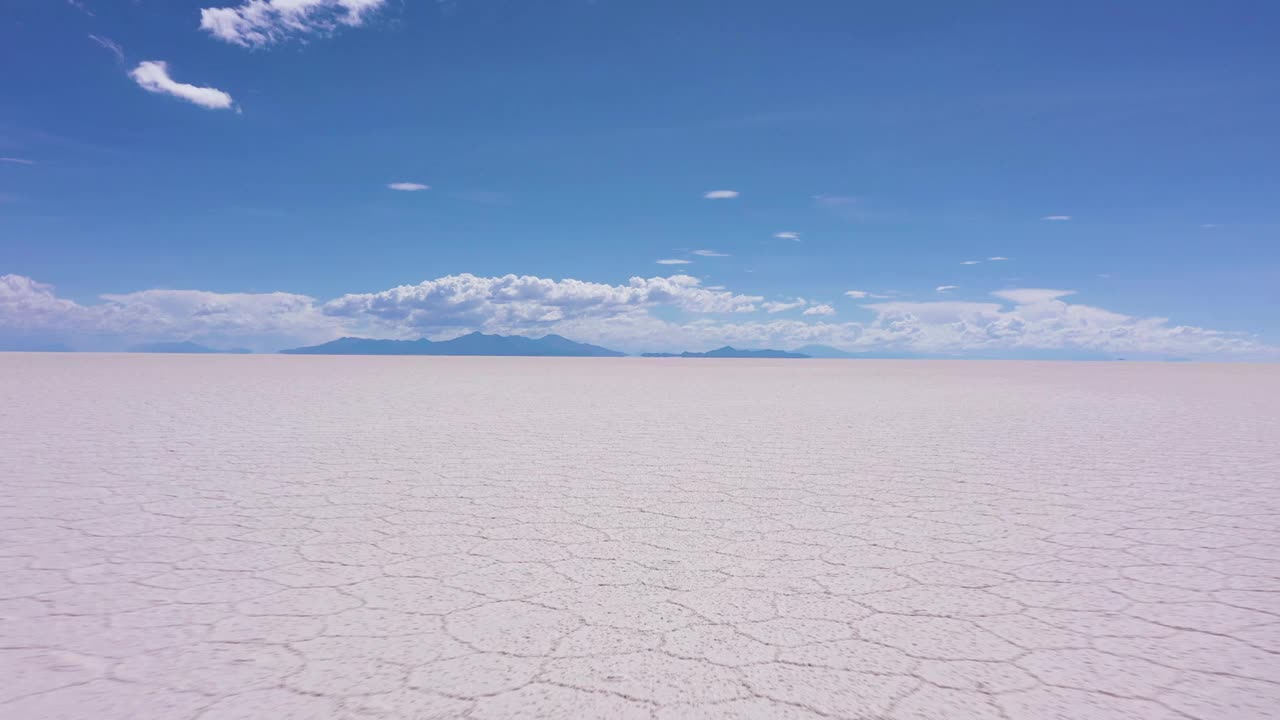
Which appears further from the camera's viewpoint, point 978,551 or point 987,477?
point 987,477

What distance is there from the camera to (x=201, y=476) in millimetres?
5066

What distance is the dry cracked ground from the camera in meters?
1.98

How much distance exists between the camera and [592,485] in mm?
4789

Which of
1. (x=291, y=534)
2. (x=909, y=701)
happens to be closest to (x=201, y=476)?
(x=291, y=534)

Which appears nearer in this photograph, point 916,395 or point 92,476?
point 92,476

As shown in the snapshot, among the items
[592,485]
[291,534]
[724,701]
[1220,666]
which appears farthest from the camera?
[592,485]

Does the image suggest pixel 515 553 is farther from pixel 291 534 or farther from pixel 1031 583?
pixel 1031 583

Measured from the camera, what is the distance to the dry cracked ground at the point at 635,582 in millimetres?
1979

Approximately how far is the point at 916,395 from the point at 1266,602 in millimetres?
11951

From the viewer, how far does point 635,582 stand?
9.32ft

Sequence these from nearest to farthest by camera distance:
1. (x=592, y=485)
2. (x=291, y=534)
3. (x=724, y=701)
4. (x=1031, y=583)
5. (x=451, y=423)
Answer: (x=724, y=701)
(x=1031, y=583)
(x=291, y=534)
(x=592, y=485)
(x=451, y=423)

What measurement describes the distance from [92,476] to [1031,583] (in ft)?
19.5

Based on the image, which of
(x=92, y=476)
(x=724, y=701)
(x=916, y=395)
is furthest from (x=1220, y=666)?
(x=916, y=395)

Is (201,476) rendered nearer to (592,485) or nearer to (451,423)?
(592,485)
